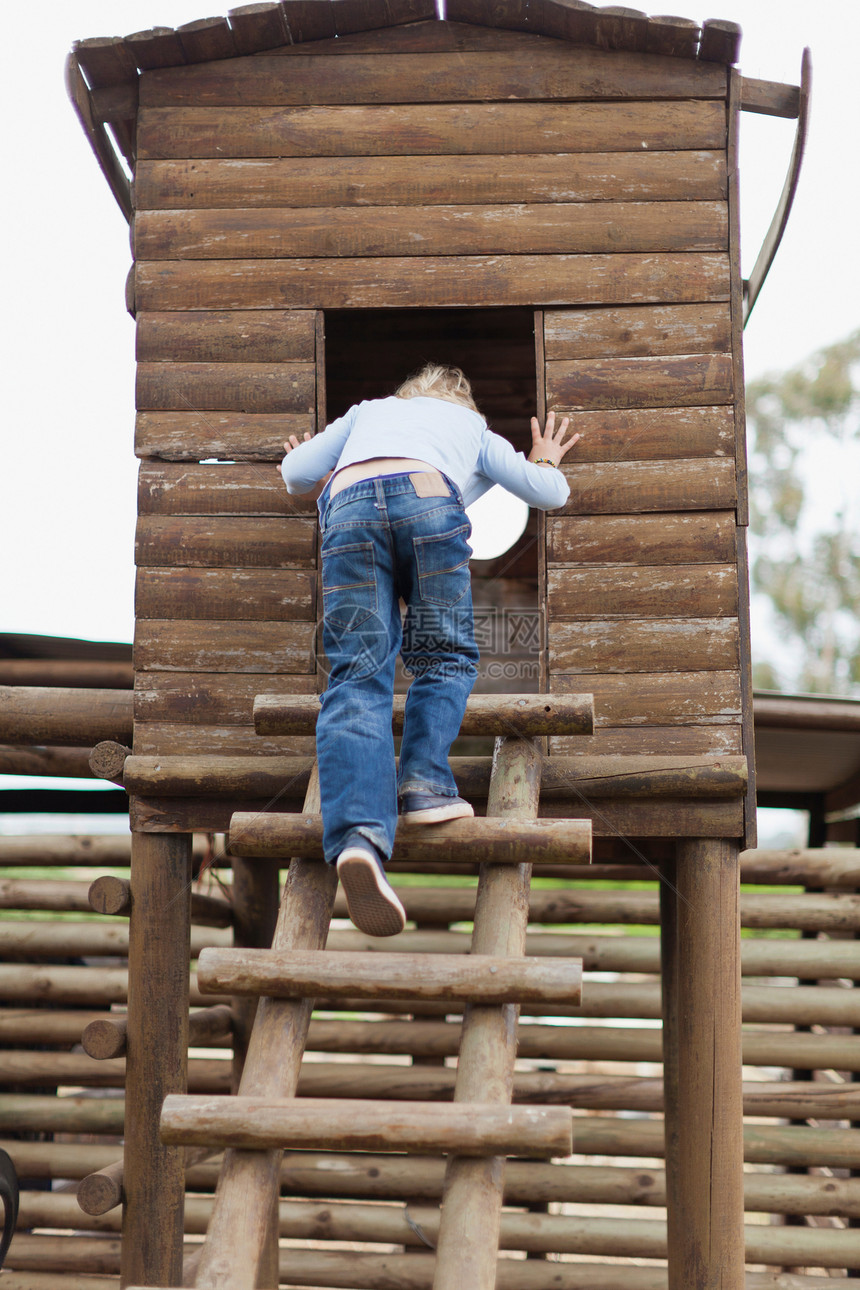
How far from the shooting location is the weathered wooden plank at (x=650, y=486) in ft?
13.0

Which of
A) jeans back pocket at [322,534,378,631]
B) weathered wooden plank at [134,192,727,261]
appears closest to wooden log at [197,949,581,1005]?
jeans back pocket at [322,534,378,631]

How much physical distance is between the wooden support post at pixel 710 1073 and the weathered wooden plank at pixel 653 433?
144 cm

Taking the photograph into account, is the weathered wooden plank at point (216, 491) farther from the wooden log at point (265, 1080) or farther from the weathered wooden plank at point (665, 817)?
the weathered wooden plank at point (665, 817)

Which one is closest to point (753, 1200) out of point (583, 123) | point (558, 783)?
point (558, 783)

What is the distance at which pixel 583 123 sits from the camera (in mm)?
4133

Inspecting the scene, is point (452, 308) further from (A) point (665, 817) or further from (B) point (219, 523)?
(A) point (665, 817)

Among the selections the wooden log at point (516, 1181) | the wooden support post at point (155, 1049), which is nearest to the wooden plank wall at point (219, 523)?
the wooden support post at point (155, 1049)

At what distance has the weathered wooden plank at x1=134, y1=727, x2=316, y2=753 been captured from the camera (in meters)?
3.97

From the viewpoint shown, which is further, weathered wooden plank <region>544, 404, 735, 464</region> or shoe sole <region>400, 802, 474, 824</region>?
weathered wooden plank <region>544, 404, 735, 464</region>

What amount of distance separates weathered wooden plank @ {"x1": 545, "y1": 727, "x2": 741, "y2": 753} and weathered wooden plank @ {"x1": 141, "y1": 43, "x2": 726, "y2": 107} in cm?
230

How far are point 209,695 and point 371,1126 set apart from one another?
6.74ft

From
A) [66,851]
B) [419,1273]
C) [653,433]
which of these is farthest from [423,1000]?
[66,851]

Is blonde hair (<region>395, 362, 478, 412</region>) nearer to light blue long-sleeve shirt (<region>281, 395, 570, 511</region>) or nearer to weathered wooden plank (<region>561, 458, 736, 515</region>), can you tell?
light blue long-sleeve shirt (<region>281, 395, 570, 511</region>)

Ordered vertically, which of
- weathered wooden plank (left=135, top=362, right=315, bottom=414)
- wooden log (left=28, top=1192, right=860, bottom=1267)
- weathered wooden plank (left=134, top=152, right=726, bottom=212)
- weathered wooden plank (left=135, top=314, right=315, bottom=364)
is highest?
weathered wooden plank (left=134, top=152, right=726, bottom=212)
